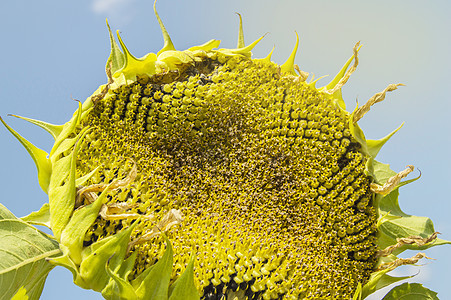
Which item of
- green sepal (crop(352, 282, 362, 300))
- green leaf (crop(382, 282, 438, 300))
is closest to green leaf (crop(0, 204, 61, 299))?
green sepal (crop(352, 282, 362, 300))

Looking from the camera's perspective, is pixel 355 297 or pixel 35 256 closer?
pixel 35 256

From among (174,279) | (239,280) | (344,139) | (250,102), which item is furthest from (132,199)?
(344,139)

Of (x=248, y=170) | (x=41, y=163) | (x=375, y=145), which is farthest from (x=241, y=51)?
(x=41, y=163)

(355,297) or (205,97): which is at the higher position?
(205,97)

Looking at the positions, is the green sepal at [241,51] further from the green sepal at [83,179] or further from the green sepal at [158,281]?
the green sepal at [158,281]

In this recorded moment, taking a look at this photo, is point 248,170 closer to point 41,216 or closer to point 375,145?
point 375,145

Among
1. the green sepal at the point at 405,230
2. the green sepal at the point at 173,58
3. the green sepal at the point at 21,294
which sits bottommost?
the green sepal at the point at 21,294

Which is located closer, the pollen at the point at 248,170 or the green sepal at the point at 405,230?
the pollen at the point at 248,170

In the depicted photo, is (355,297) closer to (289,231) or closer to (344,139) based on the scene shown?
(289,231)

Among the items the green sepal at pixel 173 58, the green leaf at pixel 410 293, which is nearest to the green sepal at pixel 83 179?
the green sepal at pixel 173 58
